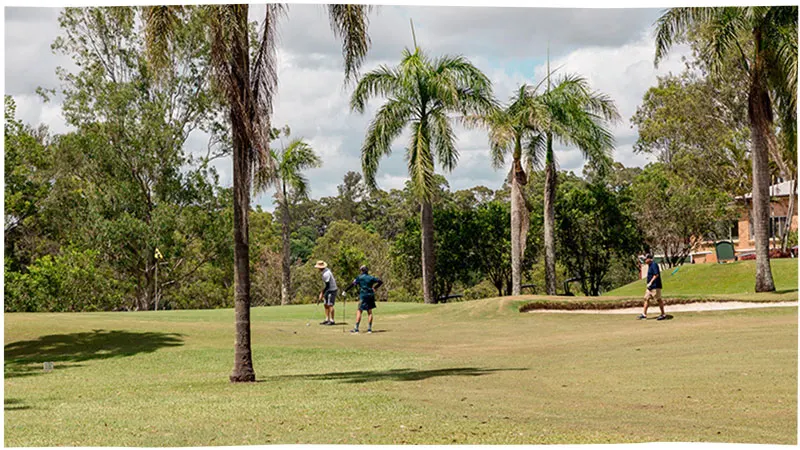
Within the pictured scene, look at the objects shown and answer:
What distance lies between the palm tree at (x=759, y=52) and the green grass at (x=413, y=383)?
5.51 meters

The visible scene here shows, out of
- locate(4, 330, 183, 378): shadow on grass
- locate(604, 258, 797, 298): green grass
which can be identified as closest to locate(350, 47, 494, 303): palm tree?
locate(604, 258, 797, 298): green grass

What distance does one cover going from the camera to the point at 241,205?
13766mm

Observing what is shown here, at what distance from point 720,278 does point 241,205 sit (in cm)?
2440

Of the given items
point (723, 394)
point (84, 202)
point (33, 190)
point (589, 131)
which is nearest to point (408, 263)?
point (589, 131)

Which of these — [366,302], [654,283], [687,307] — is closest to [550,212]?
[687,307]

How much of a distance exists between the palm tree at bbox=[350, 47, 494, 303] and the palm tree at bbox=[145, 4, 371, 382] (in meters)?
19.4

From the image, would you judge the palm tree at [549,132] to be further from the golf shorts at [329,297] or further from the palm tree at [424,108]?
Result: the golf shorts at [329,297]

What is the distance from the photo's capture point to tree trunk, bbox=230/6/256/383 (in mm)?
13672

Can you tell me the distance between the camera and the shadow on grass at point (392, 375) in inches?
544

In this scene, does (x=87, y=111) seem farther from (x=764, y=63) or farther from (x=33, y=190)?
(x=764, y=63)

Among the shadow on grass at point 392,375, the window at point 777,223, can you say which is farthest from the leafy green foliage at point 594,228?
the shadow on grass at point 392,375

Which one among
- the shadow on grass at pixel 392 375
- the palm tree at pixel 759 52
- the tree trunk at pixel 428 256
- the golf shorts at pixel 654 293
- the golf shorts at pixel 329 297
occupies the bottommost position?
the shadow on grass at pixel 392 375

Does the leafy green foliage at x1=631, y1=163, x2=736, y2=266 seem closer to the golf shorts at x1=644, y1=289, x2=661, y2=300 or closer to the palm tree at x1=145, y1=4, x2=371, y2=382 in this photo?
the golf shorts at x1=644, y1=289, x2=661, y2=300

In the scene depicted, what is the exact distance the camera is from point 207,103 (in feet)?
151
